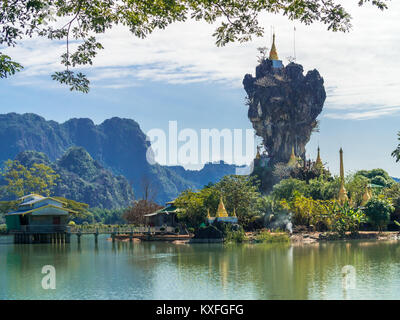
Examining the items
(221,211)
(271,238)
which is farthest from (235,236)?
(271,238)

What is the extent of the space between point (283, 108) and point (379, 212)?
35649 millimetres

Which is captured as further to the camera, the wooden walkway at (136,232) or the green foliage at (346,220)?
the wooden walkway at (136,232)

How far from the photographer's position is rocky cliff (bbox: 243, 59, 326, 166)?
7325 centimetres

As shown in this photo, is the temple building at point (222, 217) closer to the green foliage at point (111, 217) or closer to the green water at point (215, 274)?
the green water at point (215, 274)

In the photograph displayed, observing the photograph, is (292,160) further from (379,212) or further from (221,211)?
(221,211)

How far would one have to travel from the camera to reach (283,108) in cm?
7325

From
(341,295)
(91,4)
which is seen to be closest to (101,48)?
(91,4)

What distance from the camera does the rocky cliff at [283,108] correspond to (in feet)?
240

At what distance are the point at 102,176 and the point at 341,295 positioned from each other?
549 feet

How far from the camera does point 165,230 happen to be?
43.8 metres

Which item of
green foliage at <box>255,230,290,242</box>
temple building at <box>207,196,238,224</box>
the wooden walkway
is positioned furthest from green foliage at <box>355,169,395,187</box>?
temple building at <box>207,196,238,224</box>

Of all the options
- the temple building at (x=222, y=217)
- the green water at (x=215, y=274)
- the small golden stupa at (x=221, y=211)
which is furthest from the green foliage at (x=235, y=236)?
the green water at (x=215, y=274)

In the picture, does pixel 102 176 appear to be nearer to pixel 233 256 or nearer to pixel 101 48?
pixel 233 256

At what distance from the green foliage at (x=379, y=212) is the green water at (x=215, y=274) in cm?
922
